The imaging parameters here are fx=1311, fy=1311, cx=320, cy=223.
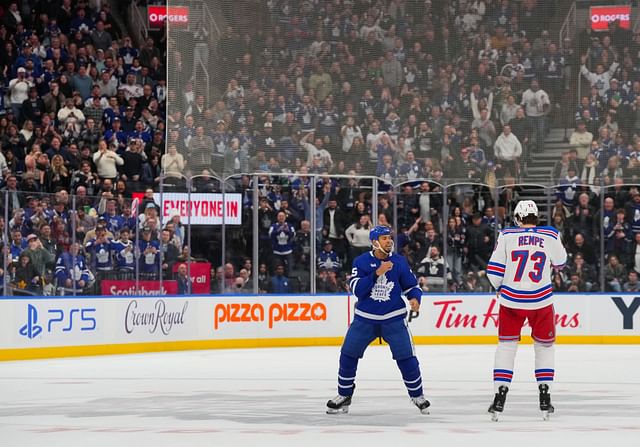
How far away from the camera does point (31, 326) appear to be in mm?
16281

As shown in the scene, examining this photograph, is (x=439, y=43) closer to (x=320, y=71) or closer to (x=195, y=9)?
(x=320, y=71)

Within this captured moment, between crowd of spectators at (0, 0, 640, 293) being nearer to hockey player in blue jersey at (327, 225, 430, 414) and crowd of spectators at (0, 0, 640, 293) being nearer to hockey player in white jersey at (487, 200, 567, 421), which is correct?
hockey player in blue jersey at (327, 225, 430, 414)

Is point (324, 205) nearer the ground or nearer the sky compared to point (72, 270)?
nearer the sky

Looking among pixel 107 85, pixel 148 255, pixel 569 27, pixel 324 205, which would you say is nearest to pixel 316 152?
pixel 324 205

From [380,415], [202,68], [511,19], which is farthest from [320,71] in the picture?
[380,415]

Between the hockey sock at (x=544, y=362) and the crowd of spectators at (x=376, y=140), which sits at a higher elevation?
the crowd of spectators at (x=376, y=140)

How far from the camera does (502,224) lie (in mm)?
19297

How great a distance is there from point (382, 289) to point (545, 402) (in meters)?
1.42

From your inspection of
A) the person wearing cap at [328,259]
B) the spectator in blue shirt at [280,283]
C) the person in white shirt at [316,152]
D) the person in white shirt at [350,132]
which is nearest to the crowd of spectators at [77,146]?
the spectator in blue shirt at [280,283]

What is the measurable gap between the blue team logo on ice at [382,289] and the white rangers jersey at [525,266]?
75 centimetres

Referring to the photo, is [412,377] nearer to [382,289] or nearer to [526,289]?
[382,289]

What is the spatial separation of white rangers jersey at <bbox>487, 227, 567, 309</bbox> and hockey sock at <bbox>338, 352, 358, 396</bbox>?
121 cm

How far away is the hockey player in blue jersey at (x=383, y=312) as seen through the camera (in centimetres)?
960

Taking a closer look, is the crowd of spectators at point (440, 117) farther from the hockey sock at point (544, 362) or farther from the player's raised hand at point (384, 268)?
the hockey sock at point (544, 362)
